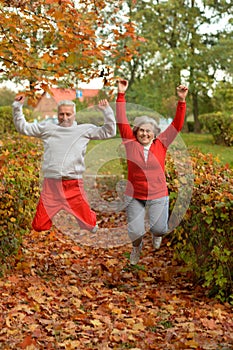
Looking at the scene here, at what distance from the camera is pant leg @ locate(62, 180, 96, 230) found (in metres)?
4.69

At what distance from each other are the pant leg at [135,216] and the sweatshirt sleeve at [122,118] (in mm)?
602

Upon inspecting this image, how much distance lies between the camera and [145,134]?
4.73 metres

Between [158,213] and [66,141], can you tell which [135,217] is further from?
[66,141]

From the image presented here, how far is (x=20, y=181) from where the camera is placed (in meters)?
6.24

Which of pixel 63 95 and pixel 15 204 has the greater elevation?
pixel 63 95

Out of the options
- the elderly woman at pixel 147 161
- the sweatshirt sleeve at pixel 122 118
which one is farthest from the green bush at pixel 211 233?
the sweatshirt sleeve at pixel 122 118

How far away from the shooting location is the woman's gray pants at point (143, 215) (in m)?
4.84

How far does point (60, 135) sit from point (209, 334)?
218cm

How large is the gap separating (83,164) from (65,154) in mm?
179

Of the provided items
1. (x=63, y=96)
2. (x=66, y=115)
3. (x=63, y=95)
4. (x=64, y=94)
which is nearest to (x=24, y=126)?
(x=66, y=115)

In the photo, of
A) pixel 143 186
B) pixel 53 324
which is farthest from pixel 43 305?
pixel 143 186

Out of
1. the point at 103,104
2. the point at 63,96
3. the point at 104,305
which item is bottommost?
the point at 104,305

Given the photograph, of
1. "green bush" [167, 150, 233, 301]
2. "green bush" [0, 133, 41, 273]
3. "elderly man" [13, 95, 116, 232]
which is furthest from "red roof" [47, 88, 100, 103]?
"green bush" [167, 150, 233, 301]

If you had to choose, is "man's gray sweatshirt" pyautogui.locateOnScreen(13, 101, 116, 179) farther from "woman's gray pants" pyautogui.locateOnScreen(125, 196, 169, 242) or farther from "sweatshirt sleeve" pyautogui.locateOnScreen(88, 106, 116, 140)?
"woman's gray pants" pyautogui.locateOnScreen(125, 196, 169, 242)
